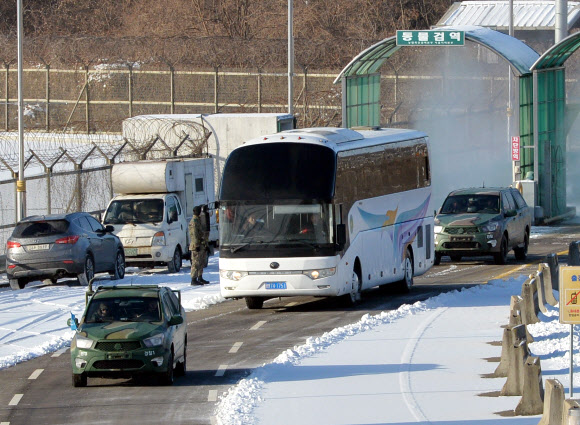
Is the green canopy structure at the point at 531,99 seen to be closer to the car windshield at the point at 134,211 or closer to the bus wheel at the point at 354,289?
the car windshield at the point at 134,211

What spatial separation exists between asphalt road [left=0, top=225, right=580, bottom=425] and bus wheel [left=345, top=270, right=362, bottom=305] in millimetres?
216

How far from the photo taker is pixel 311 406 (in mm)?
14609

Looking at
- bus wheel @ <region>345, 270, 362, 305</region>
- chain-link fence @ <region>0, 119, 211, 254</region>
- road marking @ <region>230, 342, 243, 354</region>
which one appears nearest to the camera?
road marking @ <region>230, 342, 243, 354</region>

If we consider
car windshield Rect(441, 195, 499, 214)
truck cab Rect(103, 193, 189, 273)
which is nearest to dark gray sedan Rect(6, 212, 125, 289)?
truck cab Rect(103, 193, 189, 273)

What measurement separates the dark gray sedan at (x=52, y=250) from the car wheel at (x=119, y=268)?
0.97m

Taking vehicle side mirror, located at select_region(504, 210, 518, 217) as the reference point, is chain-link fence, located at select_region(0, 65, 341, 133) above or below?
above

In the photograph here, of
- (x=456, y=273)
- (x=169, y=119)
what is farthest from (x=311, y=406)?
(x=169, y=119)

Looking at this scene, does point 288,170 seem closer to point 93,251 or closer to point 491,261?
point 93,251

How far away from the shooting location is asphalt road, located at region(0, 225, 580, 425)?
47.9ft

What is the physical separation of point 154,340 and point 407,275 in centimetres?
1154

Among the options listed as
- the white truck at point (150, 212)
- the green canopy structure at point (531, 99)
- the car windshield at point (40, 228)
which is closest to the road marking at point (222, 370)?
the car windshield at point (40, 228)

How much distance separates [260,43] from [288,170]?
138 feet

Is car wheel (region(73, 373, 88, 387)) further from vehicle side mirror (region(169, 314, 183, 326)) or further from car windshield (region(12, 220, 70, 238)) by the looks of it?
car windshield (region(12, 220, 70, 238))

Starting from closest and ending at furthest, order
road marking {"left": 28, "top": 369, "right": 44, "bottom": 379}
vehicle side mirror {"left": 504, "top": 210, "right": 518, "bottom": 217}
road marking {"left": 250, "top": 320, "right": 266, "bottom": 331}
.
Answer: road marking {"left": 28, "top": 369, "right": 44, "bottom": 379}, road marking {"left": 250, "top": 320, "right": 266, "bottom": 331}, vehicle side mirror {"left": 504, "top": 210, "right": 518, "bottom": 217}
